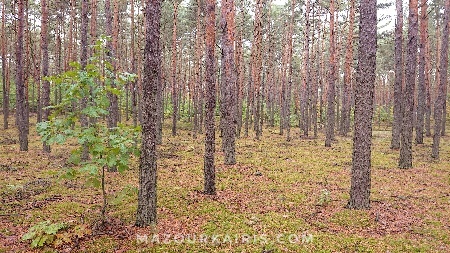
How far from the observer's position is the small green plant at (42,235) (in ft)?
17.7

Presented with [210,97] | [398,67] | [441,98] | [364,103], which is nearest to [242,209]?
[210,97]

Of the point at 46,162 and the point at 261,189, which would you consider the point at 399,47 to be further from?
the point at 46,162

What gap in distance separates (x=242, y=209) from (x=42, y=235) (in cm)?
445

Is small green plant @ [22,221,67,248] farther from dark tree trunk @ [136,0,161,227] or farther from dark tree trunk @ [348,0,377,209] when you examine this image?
dark tree trunk @ [348,0,377,209]

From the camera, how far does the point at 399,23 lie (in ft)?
52.8

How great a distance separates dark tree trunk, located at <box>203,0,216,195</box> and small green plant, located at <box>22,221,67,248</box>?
4121 mm

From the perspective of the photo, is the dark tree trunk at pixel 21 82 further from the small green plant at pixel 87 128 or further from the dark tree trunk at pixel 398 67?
the dark tree trunk at pixel 398 67

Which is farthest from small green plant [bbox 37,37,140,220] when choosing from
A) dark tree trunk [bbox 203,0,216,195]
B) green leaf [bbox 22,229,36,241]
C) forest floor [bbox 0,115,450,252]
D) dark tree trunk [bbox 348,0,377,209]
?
dark tree trunk [bbox 348,0,377,209]

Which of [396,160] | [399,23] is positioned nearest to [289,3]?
[399,23]

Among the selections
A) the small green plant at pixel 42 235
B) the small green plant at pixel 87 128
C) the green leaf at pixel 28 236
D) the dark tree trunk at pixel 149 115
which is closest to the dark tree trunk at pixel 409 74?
the dark tree trunk at pixel 149 115

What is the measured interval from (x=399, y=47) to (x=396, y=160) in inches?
240

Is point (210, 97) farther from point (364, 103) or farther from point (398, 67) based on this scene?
point (398, 67)

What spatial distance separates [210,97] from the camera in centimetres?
868

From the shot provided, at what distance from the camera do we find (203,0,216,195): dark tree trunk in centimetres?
860
